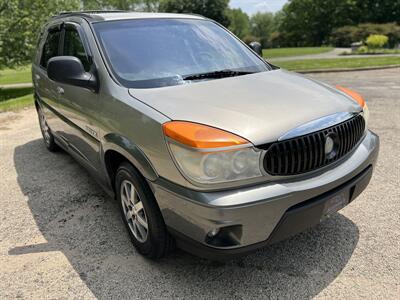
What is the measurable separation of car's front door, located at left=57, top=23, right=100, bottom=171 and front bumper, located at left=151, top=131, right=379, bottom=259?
1.13 meters

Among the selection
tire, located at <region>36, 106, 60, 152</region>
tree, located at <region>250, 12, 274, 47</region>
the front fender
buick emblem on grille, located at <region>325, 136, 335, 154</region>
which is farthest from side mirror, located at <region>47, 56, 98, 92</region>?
tree, located at <region>250, 12, 274, 47</region>

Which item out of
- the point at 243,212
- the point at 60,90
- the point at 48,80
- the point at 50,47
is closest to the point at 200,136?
the point at 243,212

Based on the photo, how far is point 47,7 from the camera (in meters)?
19.1

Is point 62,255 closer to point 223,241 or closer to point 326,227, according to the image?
point 223,241

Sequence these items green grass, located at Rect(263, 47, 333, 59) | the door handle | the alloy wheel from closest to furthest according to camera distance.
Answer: the alloy wheel, the door handle, green grass, located at Rect(263, 47, 333, 59)

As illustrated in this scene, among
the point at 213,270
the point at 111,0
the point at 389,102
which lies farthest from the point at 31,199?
the point at 111,0

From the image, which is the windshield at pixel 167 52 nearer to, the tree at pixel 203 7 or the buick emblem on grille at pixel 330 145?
the buick emblem on grille at pixel 330 145

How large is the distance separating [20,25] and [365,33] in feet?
108

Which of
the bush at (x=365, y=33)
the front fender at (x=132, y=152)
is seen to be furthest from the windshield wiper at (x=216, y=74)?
the bush at (x=365, y=33)

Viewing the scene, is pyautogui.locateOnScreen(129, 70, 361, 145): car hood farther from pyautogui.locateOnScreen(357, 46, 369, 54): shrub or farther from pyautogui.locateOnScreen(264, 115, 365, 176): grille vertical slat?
pyautogui.locateOnScreen(357, 46, 369, 54): shrub

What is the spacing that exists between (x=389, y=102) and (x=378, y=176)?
4419 mm

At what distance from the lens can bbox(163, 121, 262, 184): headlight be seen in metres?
2.20

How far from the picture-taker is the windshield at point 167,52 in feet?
10.2

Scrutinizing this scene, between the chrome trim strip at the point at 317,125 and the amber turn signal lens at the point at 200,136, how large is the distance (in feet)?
0.99
